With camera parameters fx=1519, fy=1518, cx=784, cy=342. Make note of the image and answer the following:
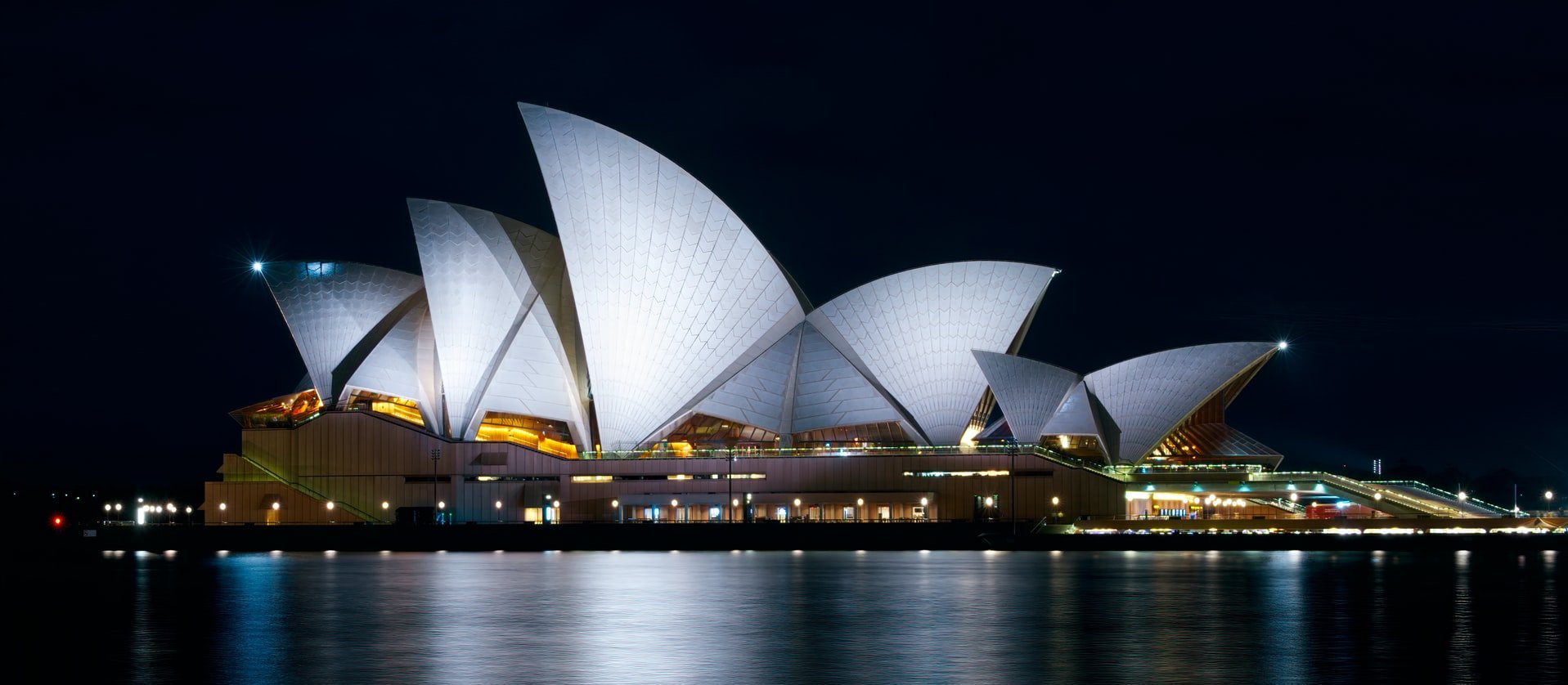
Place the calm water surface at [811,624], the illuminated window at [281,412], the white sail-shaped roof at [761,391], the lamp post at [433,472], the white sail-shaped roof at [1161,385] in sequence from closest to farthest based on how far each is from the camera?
the calm water surface at [811,624] → the white sail-shaped roof at [1161,385] → the white sail-shaped roof at [761,391] → the lamp post at [433,472] → the illuminated window at [281,412]

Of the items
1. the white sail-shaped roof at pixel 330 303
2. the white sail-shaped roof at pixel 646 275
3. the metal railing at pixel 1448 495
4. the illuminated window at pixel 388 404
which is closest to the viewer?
the white sail-shaped roof at pixel 646 275

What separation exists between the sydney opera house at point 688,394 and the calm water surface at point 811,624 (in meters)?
20.6

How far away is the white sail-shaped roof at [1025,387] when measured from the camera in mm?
63125

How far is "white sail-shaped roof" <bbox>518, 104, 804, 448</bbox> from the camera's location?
5884 cm

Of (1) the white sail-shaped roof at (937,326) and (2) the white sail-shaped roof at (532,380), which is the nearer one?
(1) the white sail-shaped roof at (937,326)

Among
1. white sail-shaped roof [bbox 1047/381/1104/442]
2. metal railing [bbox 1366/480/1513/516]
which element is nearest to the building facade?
white sail-shaped roof [bbox 1047/381/1104/442]

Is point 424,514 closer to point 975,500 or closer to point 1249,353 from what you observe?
point 975,500

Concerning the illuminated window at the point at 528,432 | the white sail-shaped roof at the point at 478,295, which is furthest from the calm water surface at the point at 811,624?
the illuminated window at the point at 528,432

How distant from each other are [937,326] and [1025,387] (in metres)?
4.56

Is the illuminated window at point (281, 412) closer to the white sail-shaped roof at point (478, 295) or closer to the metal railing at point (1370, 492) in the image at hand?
the white sail-shaped roof at point (478, 295)

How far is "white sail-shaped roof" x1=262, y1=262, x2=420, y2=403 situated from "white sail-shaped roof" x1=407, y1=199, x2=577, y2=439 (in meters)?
3.62

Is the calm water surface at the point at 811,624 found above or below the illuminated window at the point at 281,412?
below

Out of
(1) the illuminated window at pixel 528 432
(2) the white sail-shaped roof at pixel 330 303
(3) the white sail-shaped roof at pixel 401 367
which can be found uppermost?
(2) the white sail-shaped roof at pixel 330 303

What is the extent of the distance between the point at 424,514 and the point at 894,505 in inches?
799
